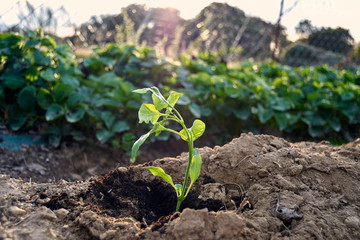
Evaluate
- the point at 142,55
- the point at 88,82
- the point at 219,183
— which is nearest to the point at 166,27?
the point at 142,55

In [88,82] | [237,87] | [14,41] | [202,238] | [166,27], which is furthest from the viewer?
[166,27]

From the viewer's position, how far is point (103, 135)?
9.18ft

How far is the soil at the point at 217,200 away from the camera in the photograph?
1.16m

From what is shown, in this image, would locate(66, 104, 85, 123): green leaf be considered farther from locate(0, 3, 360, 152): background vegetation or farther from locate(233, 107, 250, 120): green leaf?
locate(233, 107, 250, 120): green leaf

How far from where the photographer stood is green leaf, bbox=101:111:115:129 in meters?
2.83

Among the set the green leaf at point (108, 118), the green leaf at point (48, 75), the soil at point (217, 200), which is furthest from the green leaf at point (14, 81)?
the soil at point (217, 200)

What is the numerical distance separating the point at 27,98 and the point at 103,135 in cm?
69

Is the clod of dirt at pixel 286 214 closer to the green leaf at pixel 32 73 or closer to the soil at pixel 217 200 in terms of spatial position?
the soil at pixel 217 200

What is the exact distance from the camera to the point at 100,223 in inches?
47.1

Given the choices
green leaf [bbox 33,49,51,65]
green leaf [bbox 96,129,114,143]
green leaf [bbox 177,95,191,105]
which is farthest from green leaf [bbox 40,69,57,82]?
green leaf [bbox 177,95,191,105]

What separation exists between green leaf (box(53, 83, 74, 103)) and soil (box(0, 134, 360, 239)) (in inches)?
50.9

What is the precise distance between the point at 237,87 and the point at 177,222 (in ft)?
8.15

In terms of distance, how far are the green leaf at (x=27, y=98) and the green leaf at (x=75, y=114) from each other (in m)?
0.31

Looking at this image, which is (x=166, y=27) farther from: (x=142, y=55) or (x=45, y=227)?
(x=45, y=227)
